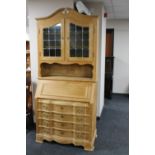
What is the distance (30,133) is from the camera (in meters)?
3.59

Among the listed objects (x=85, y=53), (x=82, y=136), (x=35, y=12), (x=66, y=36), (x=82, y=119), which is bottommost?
(x=82, y=136)

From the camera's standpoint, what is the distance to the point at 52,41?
3.30 metres

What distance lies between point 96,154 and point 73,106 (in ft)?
2.51

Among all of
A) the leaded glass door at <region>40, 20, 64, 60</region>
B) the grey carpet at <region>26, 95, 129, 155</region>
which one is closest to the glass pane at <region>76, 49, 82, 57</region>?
the leaded glass door at <region>40, 20, 64, 60</region>

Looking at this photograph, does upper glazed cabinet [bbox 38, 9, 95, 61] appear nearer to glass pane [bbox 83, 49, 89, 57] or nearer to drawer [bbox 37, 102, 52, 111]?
glass pane [bbox 83, 49, 89, 57]

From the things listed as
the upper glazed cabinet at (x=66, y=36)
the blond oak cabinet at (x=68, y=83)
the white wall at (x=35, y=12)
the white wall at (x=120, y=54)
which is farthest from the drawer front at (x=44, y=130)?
the white wall at (x=120, y=54)

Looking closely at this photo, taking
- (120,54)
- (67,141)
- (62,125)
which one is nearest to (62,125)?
(62,125)

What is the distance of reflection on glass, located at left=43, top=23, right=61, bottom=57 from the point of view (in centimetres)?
326

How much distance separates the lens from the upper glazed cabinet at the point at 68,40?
3.12 meters

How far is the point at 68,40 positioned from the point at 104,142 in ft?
5.71

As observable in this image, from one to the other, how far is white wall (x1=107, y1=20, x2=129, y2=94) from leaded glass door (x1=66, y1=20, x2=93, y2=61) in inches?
128

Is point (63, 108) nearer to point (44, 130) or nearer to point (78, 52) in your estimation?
point (44, 130)
